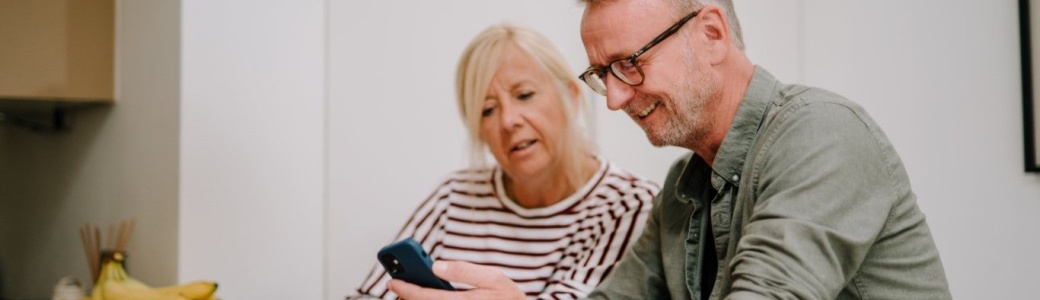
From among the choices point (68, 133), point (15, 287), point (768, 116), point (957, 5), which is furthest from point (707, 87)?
point (15, 287)

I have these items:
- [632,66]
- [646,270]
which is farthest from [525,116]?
[632,66]

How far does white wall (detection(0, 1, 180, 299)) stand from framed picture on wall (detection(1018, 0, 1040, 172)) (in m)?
1.67

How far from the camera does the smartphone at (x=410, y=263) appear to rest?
125 cm

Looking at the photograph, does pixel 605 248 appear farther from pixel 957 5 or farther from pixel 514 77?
pixel 957 5

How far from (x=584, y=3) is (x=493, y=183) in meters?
0.68

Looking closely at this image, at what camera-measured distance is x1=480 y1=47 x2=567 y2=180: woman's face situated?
164 cm

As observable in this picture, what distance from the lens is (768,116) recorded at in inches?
40.9

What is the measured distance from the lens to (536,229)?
1.65m

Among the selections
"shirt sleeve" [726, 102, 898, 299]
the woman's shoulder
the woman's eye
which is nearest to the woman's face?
the woman's eye

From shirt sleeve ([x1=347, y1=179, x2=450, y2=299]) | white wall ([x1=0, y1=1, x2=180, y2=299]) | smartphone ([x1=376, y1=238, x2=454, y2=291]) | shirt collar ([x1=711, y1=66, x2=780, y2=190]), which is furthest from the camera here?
white wall ([x1=0, y1=1, x2=180, y2=299])

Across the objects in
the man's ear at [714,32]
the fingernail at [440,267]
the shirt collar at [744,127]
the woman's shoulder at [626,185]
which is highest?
the man's ear at [714,32]

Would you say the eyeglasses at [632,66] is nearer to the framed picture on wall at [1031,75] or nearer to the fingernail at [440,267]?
the fingernail at [440,267]

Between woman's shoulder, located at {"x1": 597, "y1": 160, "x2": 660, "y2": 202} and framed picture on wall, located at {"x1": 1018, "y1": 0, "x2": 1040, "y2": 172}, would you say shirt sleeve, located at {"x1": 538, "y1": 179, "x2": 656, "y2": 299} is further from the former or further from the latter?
framed picture on wall, located at {"x1": 1018, "y1": 0, "x2": 1040, "y2": 172}

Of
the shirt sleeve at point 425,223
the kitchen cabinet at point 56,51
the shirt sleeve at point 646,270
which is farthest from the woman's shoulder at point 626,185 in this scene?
the kitchen cabinet at point 56,51
